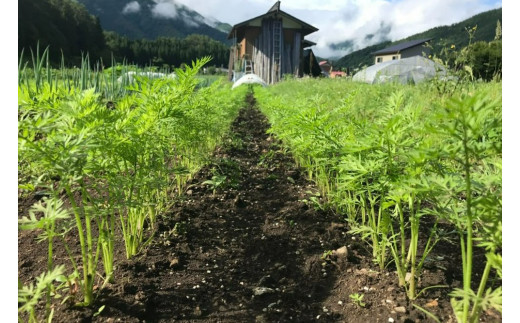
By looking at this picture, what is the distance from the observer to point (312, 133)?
2.46 m

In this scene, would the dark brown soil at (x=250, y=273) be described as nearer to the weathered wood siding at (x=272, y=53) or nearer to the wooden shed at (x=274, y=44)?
the wooden shed at (x=274, y=44)

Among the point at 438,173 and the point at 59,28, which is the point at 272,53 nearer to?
the point at 438,173

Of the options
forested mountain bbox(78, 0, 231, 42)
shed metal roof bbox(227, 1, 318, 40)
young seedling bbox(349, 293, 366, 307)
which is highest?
forested mountain bbox(78, 0, 231, 42)

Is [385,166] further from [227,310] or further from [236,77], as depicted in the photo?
[236,77]

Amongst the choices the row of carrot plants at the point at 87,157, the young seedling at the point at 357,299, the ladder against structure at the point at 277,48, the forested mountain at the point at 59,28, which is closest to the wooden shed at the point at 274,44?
the ladder against structure at the point at 277,48

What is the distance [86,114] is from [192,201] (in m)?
1.84

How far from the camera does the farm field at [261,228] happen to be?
1.35 m

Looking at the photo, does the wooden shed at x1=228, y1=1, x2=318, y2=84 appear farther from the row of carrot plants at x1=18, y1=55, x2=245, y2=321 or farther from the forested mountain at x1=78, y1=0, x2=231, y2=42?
the forested mountain at x1=78, y1=0, x2=231, y2=42

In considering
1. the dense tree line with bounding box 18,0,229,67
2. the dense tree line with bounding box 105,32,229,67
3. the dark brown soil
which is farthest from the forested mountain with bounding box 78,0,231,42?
the dark brown soil

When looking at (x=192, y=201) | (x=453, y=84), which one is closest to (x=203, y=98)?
(x=192, y=201)

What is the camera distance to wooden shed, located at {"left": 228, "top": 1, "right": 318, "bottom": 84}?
22859 millimetres

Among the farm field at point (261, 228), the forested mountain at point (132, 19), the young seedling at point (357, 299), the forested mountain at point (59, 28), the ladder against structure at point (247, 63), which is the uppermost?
the forested mountain at point (132, 19)

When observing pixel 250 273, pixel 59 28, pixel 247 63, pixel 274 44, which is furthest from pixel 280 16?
pixel 59 28

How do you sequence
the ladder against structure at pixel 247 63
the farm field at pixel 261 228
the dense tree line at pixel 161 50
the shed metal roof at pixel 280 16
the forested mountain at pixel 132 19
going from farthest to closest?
the forested mountain at pixel 132 19 → the dense tree line at pixel 161 50 → the ladder against structure at pixel 247 63 → the shed metal roof at pixel 280 16 → the farm field at pixel 261 228
